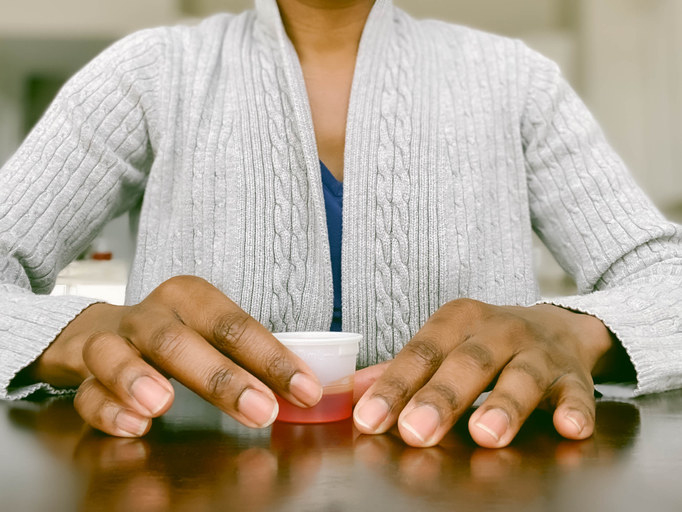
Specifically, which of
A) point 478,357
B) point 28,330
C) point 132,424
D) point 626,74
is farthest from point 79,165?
point 626,74

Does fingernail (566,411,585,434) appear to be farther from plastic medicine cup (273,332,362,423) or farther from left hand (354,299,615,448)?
plastic medicine cup (273,332,362,423)

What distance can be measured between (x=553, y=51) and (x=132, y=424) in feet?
9.81

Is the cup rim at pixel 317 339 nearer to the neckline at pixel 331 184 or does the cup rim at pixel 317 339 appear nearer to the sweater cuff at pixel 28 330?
the sweater cuff at pixel 28 330

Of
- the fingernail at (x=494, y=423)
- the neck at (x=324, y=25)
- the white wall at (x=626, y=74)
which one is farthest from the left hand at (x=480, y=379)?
the white wall at (x=626, y=74)

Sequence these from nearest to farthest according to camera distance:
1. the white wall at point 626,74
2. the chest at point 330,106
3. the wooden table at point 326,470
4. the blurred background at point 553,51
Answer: the wooden table at point 326,470
the chest at point 330,106
the blurred background at point 553,51
the white wall at point 626,74

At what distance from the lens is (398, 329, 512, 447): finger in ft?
1.30

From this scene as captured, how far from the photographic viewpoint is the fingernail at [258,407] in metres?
0.41

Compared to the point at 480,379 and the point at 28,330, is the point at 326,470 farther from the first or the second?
the point at 28,330

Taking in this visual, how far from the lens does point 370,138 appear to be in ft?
2.92

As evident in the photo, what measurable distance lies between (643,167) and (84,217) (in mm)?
2654

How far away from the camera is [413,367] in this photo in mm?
450

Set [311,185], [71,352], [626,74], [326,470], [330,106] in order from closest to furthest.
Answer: [326,470] < [71,352] < [311,185] < [330,106] < [626,74]

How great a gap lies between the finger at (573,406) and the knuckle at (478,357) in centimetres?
6

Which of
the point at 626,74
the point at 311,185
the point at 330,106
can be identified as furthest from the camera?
the point at 626,74
